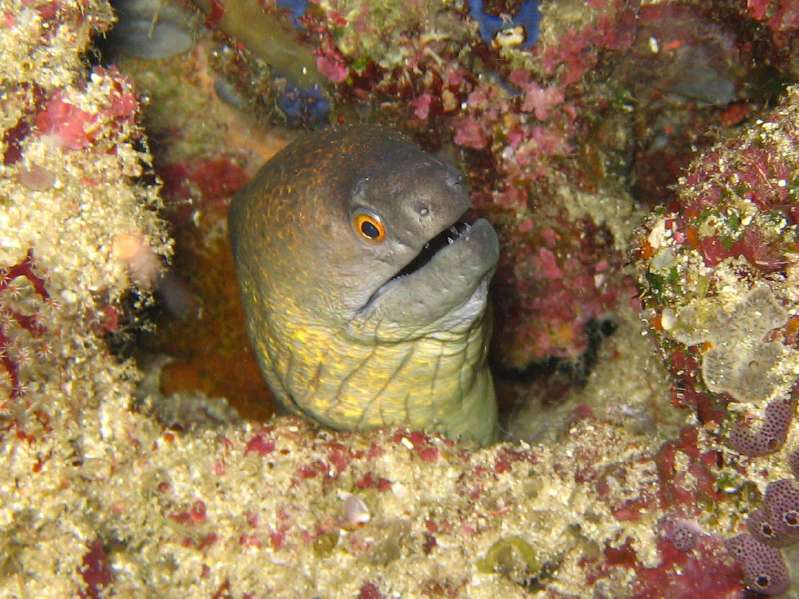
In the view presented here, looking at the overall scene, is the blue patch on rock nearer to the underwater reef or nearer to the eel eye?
the underwater reef

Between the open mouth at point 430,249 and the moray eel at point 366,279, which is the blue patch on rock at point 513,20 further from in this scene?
the open mouth at point 430,249

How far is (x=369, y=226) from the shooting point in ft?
7.90

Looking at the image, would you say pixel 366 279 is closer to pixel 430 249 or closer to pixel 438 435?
pixel 430 249

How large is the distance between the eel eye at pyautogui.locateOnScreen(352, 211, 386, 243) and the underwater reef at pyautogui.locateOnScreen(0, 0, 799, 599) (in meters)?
0.87

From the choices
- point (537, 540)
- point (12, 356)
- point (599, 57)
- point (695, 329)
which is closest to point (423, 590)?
point (537, 540)

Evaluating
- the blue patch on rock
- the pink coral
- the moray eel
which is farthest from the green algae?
the blue patch on rock

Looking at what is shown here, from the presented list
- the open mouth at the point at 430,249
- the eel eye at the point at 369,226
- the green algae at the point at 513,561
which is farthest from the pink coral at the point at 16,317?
the green algae at the point at 513,561

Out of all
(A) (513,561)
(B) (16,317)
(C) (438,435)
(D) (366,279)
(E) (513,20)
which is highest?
(E) (513,20)

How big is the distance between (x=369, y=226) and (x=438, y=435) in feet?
3.28

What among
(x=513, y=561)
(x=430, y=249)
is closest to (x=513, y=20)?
(x=430, y=249)

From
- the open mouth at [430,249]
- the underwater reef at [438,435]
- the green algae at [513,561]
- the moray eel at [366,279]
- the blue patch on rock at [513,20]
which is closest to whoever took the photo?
the underwater reef at [438,435]

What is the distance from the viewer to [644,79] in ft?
10.6

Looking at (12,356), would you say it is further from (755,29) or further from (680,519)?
(755,29)

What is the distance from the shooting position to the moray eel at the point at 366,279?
2.38m
